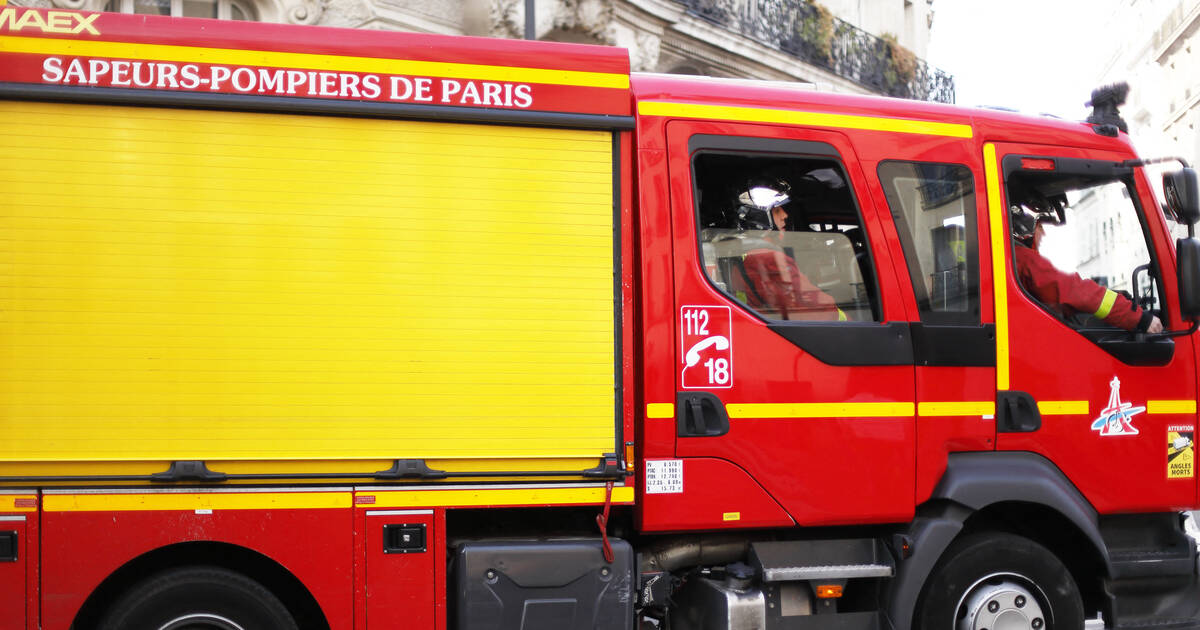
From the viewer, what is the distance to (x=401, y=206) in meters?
4.27

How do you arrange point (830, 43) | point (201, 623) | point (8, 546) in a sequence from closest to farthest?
point (8, 546)
point (201, 623)
point (830, 43)

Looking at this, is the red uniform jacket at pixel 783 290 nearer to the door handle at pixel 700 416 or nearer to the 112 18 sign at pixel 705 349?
the 112 18 sign at pixel 705 349

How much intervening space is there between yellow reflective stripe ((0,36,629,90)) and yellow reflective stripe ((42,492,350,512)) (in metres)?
1.72

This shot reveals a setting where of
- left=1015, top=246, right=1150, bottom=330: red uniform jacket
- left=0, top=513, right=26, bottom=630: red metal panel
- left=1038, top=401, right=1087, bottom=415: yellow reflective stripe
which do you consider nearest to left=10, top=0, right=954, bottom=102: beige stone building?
left=1015, top=246, right=1150, bottom=330: red uniform jacket

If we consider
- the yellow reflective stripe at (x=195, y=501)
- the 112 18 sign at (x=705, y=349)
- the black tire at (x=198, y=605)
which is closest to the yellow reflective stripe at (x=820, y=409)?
the 112 18 sign at (x=705, y=349)

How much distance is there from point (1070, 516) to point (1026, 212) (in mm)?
1487

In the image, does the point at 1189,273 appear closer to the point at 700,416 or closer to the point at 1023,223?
the point at 1023,223

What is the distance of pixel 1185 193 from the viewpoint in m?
4.80

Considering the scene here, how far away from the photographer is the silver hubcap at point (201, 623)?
406 centimetres

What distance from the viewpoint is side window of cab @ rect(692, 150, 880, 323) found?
4.67 metres

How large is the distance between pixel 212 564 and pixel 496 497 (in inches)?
46.5

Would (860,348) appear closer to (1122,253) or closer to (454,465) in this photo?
(1122,253)

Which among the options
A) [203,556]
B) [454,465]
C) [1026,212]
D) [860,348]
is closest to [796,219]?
[860,348]

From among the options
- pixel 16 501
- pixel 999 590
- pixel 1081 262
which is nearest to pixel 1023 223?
pixel 1081 262
